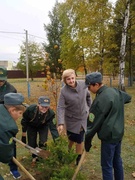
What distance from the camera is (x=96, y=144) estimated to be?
20.0ft

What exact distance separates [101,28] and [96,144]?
14.9 meters

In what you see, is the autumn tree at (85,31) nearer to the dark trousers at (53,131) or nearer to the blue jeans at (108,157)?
the dark trousers at (53,131)

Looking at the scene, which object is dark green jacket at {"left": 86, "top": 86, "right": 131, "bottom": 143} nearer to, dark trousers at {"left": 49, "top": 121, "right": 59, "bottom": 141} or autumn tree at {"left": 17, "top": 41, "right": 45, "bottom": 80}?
dark trousers at {"left": 49, "top": 121, "right": 59, "bottom": 141}

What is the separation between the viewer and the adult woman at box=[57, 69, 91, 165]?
404 centimetres

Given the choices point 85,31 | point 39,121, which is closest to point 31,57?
point 85,31

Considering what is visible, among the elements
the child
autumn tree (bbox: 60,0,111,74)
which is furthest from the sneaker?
autumn tree (bbox: 60,0,111,74)

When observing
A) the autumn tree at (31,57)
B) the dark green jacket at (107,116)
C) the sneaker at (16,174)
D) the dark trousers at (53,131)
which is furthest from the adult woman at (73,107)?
the autumn tree at (31,57)

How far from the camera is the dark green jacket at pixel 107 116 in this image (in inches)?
120

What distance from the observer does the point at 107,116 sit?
121 inches

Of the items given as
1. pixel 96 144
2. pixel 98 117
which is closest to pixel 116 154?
pixel 98 117

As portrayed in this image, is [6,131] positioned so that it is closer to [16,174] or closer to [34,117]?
[34,117]

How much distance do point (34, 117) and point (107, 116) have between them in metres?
1.50

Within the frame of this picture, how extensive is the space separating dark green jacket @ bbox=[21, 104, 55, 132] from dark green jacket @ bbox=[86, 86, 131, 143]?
3.76 feet

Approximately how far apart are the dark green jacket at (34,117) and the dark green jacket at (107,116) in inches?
45.1
